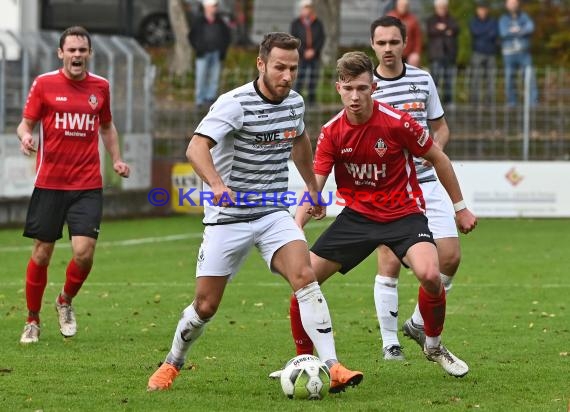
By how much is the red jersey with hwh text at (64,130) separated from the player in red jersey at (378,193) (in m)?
2.51

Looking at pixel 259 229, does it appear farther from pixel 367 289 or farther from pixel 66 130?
pixel 367 289

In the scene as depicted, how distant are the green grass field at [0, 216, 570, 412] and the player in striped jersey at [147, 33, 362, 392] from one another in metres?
0.43

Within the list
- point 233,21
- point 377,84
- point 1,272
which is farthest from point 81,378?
point 233,21

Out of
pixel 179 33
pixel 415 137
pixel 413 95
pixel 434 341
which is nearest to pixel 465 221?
pixel 415 137

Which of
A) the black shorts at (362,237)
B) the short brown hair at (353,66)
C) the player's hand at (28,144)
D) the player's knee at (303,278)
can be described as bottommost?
the player's knee at (303,278)

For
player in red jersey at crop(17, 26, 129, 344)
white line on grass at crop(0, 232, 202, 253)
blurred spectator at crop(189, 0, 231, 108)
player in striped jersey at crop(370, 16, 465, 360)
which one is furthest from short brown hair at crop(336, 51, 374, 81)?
blurred spectator at crop(189, 0, 231, 108)

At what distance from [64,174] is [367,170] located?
2915mm

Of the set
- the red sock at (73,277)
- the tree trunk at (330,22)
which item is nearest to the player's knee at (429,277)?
the red sock at (73,277)

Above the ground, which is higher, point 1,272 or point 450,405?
point 450,405

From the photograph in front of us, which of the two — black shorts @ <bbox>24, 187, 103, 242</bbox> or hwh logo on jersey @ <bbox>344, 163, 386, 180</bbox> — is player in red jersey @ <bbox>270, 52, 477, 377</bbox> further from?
black shorts @ <bbox>24, 187, 103, 242</bbox>

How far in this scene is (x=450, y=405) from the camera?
7.65 metres

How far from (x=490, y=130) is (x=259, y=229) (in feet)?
53.7

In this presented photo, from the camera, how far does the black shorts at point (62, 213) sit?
10391 millimetres

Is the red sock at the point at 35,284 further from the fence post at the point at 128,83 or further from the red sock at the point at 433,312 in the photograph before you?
the fence post at the point at 128,83
